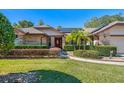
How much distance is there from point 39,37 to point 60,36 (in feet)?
13.0

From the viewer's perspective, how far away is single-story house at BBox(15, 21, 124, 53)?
24.9 m

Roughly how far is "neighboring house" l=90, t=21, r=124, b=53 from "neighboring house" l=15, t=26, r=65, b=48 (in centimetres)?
687

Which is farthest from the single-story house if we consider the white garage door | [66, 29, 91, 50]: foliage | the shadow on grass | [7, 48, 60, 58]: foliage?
the shadow on grass

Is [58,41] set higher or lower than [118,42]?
higher

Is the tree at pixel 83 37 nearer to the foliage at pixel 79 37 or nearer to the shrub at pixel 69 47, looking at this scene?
the foliage at pixel 79 37

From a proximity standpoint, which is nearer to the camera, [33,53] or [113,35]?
[33,53]

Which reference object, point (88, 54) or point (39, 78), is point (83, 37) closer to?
point (88, 54)

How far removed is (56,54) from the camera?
843 inches

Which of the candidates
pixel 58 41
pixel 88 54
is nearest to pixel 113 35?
pixel 88 54

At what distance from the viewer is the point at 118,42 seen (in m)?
24.5

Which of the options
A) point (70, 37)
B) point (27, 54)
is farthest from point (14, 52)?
point (70, 37)

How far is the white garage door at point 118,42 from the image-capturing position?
2388cm

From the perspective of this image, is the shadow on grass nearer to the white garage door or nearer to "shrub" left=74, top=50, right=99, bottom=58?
"shrub" left=74, top=50, right=99, bottom=58
